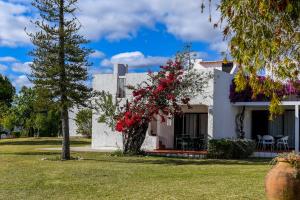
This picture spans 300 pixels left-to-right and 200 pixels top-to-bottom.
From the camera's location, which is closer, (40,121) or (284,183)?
(284,183)

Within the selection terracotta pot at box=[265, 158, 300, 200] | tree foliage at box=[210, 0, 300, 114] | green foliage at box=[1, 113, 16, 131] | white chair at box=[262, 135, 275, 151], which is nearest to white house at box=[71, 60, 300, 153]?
white chair at box=[262, 135, 275, 151]

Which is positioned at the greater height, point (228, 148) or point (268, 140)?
point (268, 140)

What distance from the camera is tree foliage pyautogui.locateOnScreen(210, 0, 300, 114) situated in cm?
742

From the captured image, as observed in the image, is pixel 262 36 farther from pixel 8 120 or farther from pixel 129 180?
pixel 8 120

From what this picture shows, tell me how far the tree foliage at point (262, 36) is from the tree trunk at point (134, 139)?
58.0ft

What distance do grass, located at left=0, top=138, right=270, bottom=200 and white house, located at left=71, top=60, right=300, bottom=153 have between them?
6.70 meters

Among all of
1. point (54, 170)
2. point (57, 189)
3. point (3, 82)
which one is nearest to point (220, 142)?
point (54, 170)

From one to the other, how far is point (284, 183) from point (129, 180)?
6475mm

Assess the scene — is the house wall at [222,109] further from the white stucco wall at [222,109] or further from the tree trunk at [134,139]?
the tree trunk at [134,139]

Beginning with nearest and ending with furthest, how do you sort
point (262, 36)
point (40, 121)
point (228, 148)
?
point (262, 36), point (228, 148), point (40, 121)

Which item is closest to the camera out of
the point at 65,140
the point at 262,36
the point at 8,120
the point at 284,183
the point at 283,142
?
the point at 262,36

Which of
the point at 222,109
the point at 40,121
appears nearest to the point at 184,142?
the point at 222,109

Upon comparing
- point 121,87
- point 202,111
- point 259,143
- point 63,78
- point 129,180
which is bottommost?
point 129,180

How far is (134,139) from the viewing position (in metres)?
25.6
